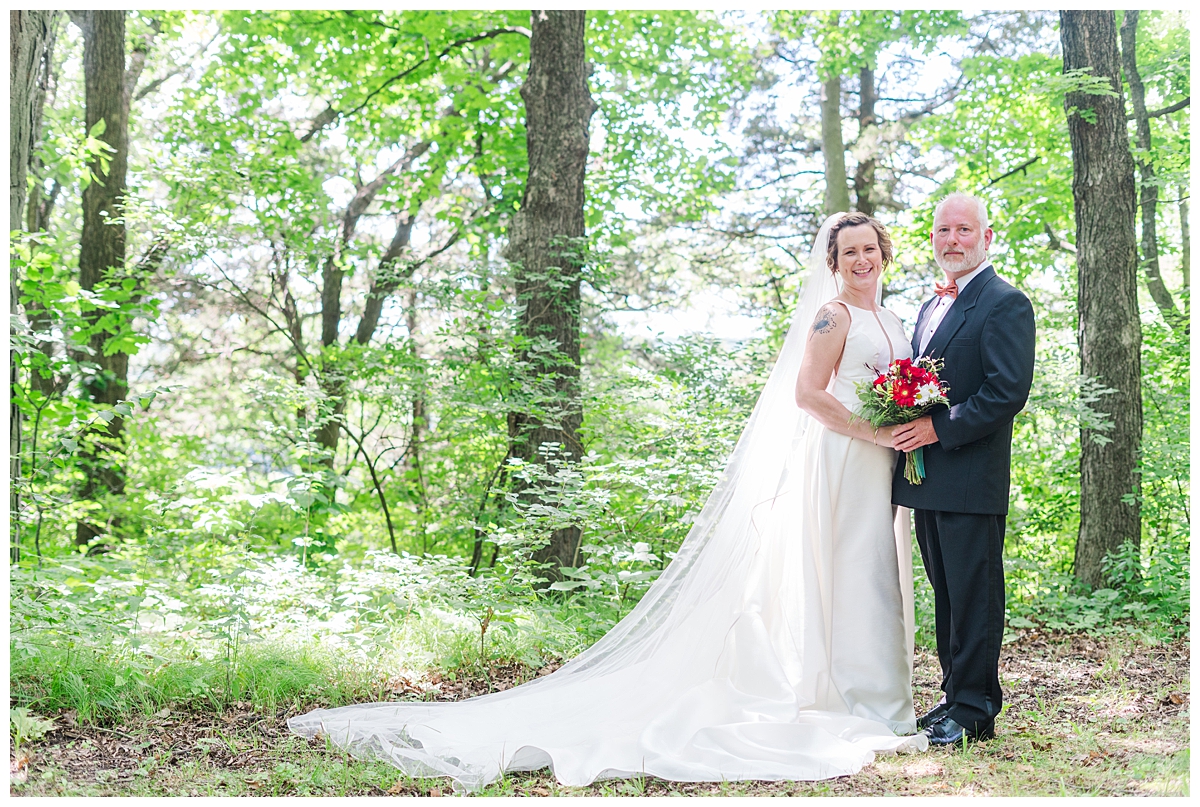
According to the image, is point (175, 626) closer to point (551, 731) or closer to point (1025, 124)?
point (551, 731)

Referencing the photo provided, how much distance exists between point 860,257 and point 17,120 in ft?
14.4

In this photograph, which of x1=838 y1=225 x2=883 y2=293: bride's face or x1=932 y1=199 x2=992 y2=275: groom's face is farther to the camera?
x1=838 y1=225 x2=883 y2=293: bride's face

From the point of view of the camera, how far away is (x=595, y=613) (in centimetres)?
549

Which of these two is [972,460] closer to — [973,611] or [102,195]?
[973,611]

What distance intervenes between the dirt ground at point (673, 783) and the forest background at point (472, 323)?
0.39m

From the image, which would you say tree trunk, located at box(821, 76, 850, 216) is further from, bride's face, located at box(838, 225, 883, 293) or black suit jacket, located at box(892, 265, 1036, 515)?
black suit jacket, located at box(892, 265, 1036, 515)

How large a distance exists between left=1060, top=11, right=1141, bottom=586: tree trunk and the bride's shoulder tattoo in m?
3.97

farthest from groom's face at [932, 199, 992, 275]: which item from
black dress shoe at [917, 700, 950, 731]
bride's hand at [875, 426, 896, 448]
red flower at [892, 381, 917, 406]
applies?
black dress shoe at [917, 700, 950, 731]

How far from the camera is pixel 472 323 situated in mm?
6957

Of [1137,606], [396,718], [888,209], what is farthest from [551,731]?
[888,209]

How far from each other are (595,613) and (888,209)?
1077 cm

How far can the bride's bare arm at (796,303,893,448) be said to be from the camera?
12.3 feet

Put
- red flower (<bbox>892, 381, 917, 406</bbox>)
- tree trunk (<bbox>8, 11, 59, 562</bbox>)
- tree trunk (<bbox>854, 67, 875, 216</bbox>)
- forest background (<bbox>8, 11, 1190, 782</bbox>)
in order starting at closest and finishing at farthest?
red flower (<bbox>892, 381, 917, 406</bbox>), tree trunk (<bbox>8, 11, 59, 562</bbox>), forest background (<bbox>8, 11, 1190, 782</bbox>), tree trunk (<bbox>854, 67, 875, 216</bbox>)
